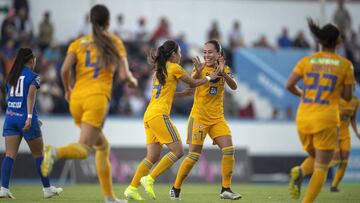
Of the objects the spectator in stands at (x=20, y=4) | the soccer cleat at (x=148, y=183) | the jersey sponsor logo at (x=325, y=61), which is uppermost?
the spectator in stands at (x=20, y=4)

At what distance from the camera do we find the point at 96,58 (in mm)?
9797

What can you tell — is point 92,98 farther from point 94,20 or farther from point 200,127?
point 200,127

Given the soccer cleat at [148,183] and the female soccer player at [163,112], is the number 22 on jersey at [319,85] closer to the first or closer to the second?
the female soccer player at [163,112]

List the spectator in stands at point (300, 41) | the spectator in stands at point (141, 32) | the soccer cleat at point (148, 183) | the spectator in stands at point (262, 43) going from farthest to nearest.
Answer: the spectator in stands at point (262, 43) < the spectator in stands at point (300, 41) < the spectator in stands at point (141, 32) < the soccer cleat at point (148, 183)

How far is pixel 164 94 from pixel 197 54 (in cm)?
1409

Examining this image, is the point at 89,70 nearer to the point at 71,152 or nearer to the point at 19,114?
the point at 71,152

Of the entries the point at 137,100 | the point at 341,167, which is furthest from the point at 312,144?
the point at 137,100

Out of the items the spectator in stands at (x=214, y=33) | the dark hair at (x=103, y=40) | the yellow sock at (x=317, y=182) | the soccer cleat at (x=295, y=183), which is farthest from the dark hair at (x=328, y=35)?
the spectator in stands at (x=214, y=33)

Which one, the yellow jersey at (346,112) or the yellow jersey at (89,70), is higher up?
the yellow jersey at (89,70)

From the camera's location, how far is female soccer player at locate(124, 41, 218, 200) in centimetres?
1195

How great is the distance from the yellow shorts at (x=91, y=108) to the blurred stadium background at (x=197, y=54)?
931 cm

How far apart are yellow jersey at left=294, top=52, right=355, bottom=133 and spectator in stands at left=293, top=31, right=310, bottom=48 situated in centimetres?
1739

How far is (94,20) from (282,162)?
46.8 feet

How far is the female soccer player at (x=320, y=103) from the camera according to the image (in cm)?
960
